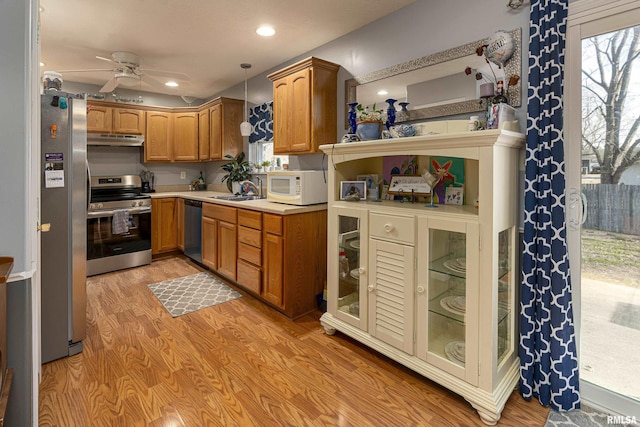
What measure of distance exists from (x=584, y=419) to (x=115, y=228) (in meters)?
4.48

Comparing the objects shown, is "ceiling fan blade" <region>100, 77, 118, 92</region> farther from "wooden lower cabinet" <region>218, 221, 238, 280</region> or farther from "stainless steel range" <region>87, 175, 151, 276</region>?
"wooden lower cabinet" <region>218, 221, 238, 280</region>

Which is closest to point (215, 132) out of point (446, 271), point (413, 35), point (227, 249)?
point (227, 249)

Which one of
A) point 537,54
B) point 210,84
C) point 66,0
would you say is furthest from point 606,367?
point 210,84

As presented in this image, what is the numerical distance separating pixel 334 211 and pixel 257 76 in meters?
2.63

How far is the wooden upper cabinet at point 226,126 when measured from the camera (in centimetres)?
446

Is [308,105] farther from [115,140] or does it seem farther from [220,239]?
[115,140]

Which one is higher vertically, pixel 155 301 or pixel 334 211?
pixel 334 211

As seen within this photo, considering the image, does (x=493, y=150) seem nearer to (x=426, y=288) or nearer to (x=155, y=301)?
(x=426, y=288)

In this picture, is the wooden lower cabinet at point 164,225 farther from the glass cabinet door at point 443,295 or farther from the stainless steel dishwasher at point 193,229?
the glass cabinet door at point 443,295

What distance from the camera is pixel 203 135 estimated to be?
491cm

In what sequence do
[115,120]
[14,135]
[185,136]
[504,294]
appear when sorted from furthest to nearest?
[185,136], [115,120], [504,294], [14,135]

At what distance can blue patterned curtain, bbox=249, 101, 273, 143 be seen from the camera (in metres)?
4.00

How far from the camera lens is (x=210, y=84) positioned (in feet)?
15.3

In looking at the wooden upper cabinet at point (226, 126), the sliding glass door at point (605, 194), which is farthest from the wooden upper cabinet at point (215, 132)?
the sliding glass door at point (605, 194)
